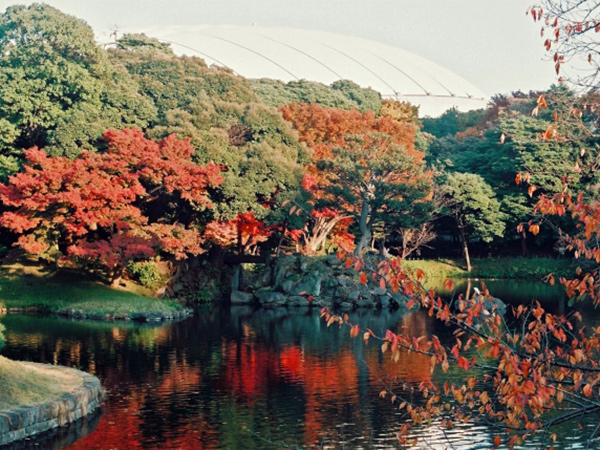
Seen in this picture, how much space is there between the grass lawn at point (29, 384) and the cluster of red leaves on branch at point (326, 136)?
22.4 m

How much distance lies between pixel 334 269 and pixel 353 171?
13.0 feet

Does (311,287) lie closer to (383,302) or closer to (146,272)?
(383,302)

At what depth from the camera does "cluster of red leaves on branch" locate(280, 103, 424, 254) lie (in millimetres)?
38312

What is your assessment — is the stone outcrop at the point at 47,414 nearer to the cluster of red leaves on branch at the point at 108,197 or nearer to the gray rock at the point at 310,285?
the cluster of red leaves on branch at the point at 108,197

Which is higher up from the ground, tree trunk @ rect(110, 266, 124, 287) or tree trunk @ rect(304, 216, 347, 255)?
tree trunk @ rect(304, 216, 347, 255)

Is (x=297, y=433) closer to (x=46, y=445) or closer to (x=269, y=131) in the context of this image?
(x=46, y=445)

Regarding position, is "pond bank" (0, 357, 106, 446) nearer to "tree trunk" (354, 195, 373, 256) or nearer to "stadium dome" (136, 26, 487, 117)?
"tree trunk" (354, 195, 373, 256)

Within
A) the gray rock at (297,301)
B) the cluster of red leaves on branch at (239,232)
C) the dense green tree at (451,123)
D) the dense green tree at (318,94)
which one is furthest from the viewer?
the dense green tree at (451,123)

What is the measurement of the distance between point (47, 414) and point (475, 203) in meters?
32.6

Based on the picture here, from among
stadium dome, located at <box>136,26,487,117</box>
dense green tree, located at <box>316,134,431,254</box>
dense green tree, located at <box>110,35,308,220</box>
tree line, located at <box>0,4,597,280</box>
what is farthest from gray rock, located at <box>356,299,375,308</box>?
stadium dome, located at <box>136,26,487,117</box>

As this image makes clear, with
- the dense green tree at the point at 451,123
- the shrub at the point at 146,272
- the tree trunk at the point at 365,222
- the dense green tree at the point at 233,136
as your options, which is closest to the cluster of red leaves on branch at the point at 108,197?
the shrub at the point at 146,272

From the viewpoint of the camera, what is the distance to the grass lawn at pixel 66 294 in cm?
2867

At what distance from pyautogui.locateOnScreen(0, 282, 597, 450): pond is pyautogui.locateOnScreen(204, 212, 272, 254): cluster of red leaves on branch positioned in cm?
544

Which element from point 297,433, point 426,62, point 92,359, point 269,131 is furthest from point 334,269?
point 426,62
